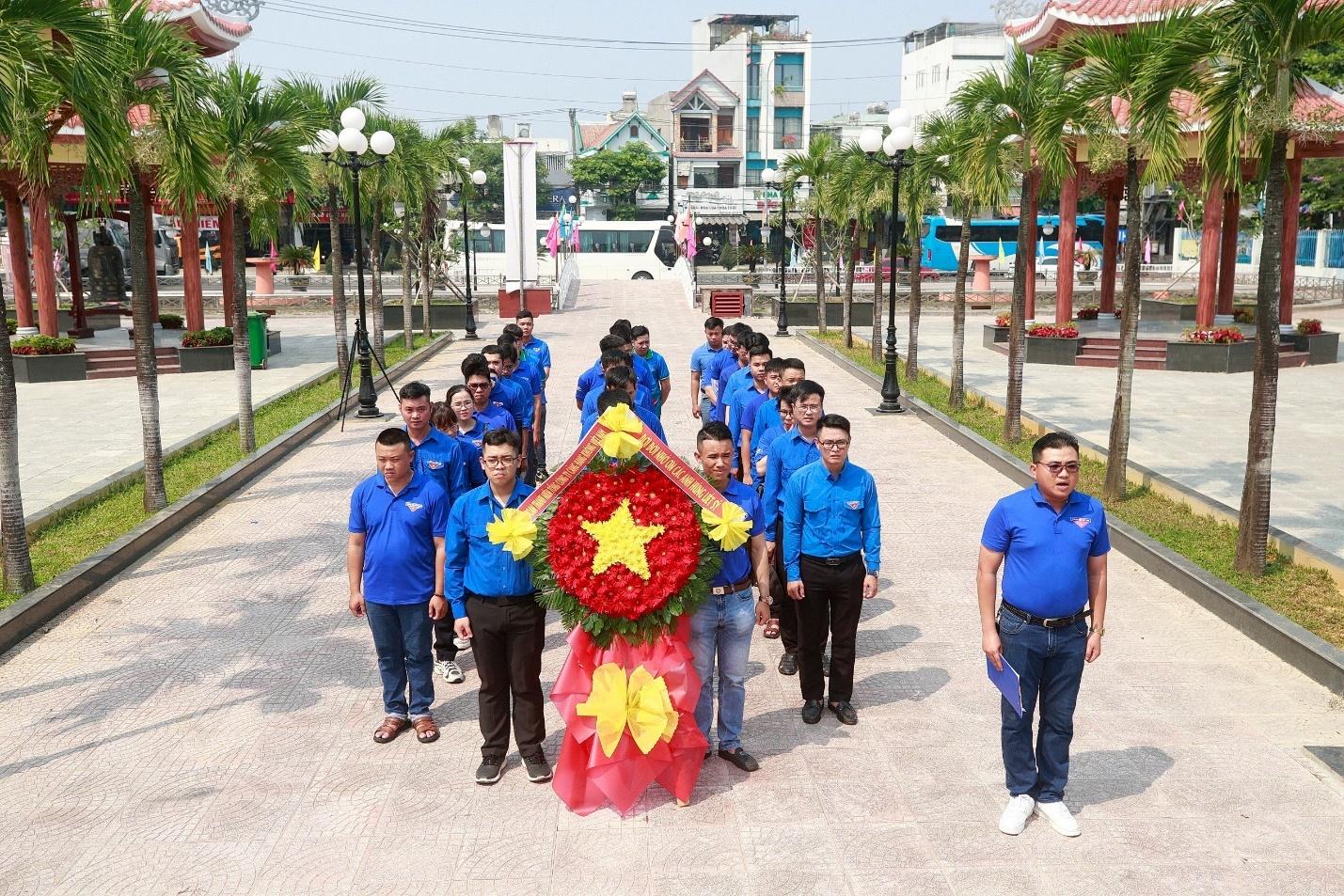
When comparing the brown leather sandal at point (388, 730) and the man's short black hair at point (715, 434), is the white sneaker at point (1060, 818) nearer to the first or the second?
the man's short black hair at point (715, 434)

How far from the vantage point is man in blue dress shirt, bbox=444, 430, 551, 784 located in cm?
574

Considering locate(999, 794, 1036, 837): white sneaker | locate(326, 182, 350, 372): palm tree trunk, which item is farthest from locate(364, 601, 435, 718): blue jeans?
locate(326, 182, 350, 372): palm tree trunk

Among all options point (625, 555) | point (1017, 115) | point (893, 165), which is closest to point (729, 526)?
point (625, 555)

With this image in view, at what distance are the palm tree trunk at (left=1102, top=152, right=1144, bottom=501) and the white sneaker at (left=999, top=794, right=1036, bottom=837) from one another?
256 inches

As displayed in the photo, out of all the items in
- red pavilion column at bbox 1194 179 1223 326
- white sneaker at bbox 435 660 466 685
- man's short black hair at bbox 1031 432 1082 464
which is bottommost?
white sneaker at bbox 435 660 466 685

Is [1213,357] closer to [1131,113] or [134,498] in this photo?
[1131,113]

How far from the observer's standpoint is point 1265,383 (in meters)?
8.67

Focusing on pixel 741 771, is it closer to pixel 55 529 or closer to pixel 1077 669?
pixel 1077 669

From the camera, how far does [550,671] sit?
24.4 ft

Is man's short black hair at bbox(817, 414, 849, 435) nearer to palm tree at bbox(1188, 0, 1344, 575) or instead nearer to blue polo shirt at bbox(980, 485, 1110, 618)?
blue polo shirt at bbox(980, 485, 1110, 618)

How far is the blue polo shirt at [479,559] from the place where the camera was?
18.7ft

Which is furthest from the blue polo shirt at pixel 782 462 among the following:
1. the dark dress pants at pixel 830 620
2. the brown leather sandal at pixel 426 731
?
the brown leather sandal at pixel 426 731

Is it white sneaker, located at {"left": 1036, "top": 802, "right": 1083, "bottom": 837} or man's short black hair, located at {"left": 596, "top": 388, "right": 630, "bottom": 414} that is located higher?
man's short black hair, located at {"left": 596, "top": 388, "right": 630, "bottom": 414}

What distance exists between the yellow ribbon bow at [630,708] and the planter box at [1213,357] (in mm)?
19041
